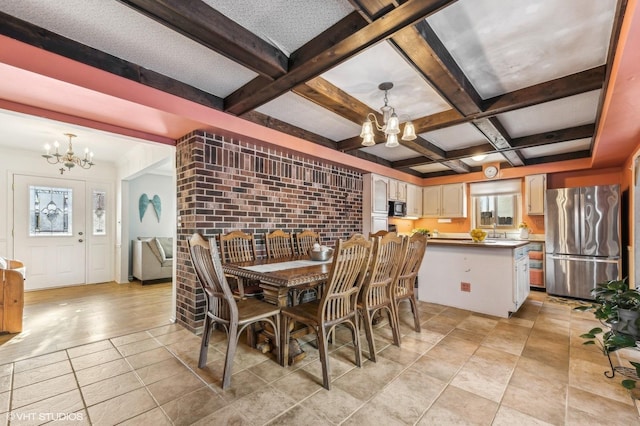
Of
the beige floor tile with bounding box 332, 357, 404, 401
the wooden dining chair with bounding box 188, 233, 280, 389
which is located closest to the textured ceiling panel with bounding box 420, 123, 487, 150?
the beige floor tile with bounding box 332, 357, 404, 401

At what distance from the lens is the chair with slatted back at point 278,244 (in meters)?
3.34

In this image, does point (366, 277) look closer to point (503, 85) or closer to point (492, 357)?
point (492, 357)

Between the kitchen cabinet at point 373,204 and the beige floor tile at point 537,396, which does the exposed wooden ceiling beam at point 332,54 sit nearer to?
the beige floor tile at point 537,396

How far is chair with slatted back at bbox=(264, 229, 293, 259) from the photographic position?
3338mm

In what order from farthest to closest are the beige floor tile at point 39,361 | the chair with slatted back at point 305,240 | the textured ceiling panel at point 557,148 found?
the textured ceiling panel at point 557,148, the chair with slatted back at point 305,240, the beige floor tile at point 39,361

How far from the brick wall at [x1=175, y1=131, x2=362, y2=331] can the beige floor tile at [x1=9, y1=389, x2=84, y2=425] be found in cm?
115

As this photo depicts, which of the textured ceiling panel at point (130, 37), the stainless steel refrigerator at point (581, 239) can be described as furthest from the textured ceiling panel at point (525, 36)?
the stainless steel refrigerator at point (581, 239)

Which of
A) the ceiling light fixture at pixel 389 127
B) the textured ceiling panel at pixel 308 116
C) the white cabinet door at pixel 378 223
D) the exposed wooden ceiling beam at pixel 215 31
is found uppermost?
the textured ceiling panel at pixel 308 116

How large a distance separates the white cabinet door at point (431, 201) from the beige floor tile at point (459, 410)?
16.2 feet

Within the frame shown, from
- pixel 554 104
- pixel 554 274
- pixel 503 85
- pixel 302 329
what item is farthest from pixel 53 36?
pixel 554 274

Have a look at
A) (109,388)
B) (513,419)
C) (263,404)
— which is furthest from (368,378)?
(109,388)

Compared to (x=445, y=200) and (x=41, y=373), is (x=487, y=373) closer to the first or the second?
Result: (x=41, y=373)

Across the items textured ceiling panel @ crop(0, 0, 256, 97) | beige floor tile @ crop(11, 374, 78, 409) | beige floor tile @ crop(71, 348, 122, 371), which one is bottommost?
beige floor tile @ crop(71, 348, 122, 371)

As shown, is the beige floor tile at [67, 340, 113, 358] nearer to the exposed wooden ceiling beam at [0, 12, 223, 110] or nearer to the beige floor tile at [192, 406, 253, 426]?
the beige floor tile at [192, 406, 253, 426]
